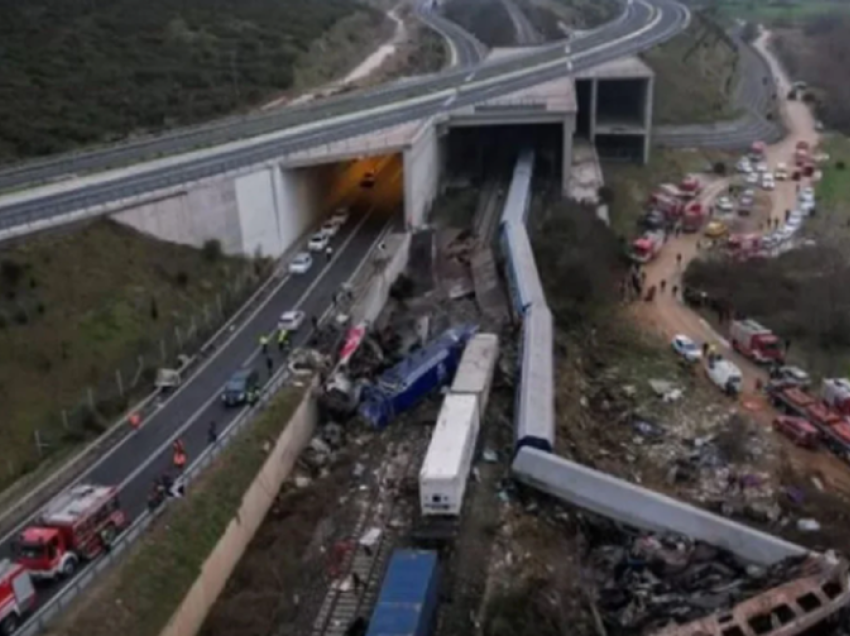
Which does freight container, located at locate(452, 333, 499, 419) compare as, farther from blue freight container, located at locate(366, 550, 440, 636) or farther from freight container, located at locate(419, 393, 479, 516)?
blue freight container, located at locate(366, 550, 440, 636)

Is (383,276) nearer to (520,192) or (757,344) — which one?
(520,192)

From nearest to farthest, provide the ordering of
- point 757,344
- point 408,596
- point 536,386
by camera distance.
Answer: point 408,596
point 536,386
point 757,344

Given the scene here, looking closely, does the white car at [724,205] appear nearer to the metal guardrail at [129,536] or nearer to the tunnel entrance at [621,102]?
the tunnel entrance at [621,102]

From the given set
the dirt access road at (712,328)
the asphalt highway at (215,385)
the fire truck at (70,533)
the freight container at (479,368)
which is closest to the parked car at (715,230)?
the dirt access road at (712,328)

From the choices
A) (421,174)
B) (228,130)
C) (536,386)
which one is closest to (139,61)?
(228,130)

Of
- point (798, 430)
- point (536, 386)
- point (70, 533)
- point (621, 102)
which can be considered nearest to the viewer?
point (70, 533)

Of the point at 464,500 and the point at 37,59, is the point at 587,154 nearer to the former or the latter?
the point at 37,59

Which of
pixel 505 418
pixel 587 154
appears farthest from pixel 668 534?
pixel 587 154
